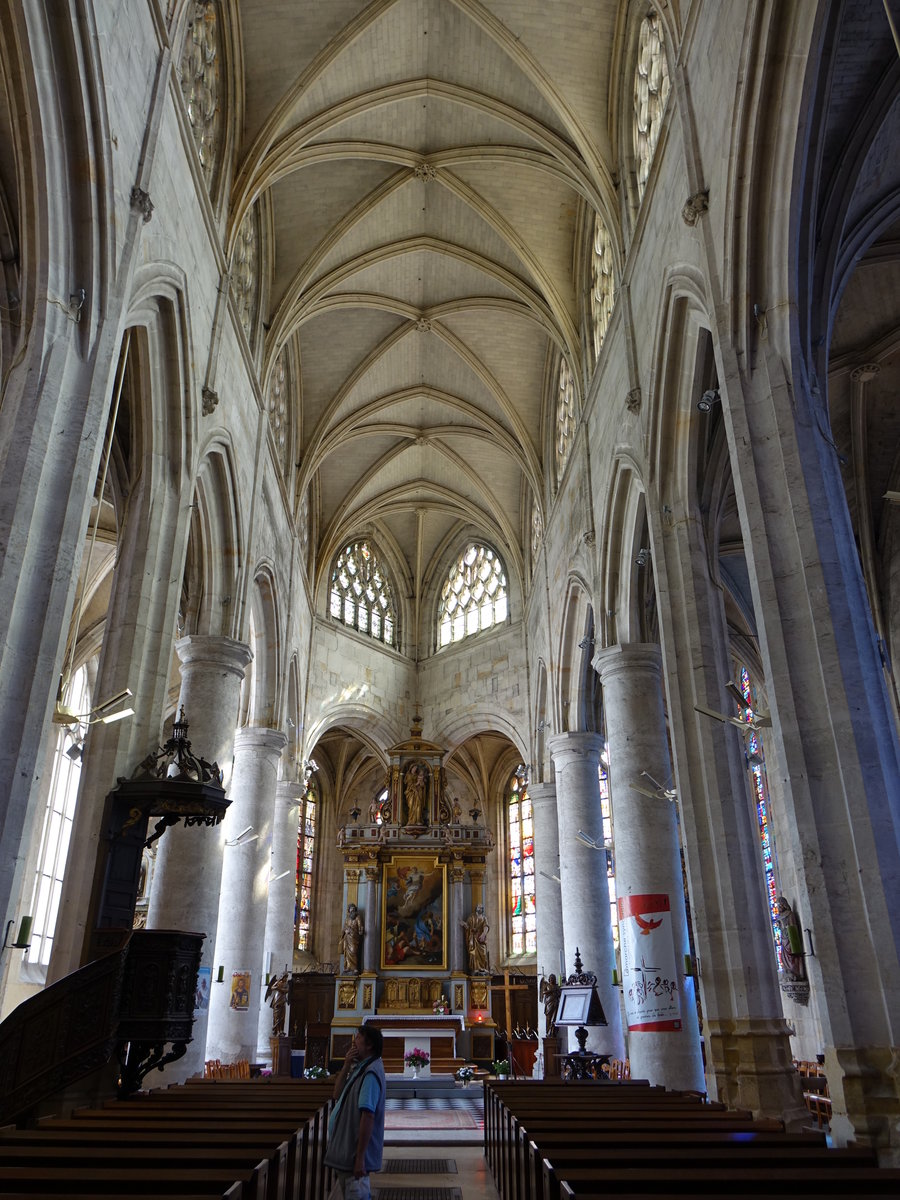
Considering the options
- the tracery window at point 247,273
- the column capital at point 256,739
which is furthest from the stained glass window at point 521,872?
the tracery window at point 247,273

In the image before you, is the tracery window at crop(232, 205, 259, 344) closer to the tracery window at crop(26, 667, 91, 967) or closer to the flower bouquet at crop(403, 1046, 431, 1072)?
the tracery window at crop(26, 667, 91, 967)

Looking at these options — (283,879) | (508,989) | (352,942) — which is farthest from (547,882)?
(283,879)

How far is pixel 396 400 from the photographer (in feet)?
75.5

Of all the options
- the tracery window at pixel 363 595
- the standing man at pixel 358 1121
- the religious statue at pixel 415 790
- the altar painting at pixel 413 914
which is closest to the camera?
the standing man at pixel 358 1121

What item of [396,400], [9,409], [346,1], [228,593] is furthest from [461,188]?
[9,409]

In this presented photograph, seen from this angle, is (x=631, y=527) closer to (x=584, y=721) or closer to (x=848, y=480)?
(x=848, y=480)

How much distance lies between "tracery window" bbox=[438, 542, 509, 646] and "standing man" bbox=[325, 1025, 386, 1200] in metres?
21.2

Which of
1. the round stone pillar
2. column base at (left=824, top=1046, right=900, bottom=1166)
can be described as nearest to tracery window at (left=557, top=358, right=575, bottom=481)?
the round stone pillar

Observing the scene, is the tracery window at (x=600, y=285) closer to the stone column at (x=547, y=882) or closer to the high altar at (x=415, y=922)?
the stone column at (x=547, y=882)

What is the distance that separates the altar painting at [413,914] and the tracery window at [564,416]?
10.3 m

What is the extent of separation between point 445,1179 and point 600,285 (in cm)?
1398

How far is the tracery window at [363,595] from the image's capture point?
87.2 ft

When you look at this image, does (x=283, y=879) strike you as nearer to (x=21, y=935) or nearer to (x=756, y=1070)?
(x=756, y=1070)

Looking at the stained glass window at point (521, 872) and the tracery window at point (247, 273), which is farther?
the stained glass window at point (521, 872)
